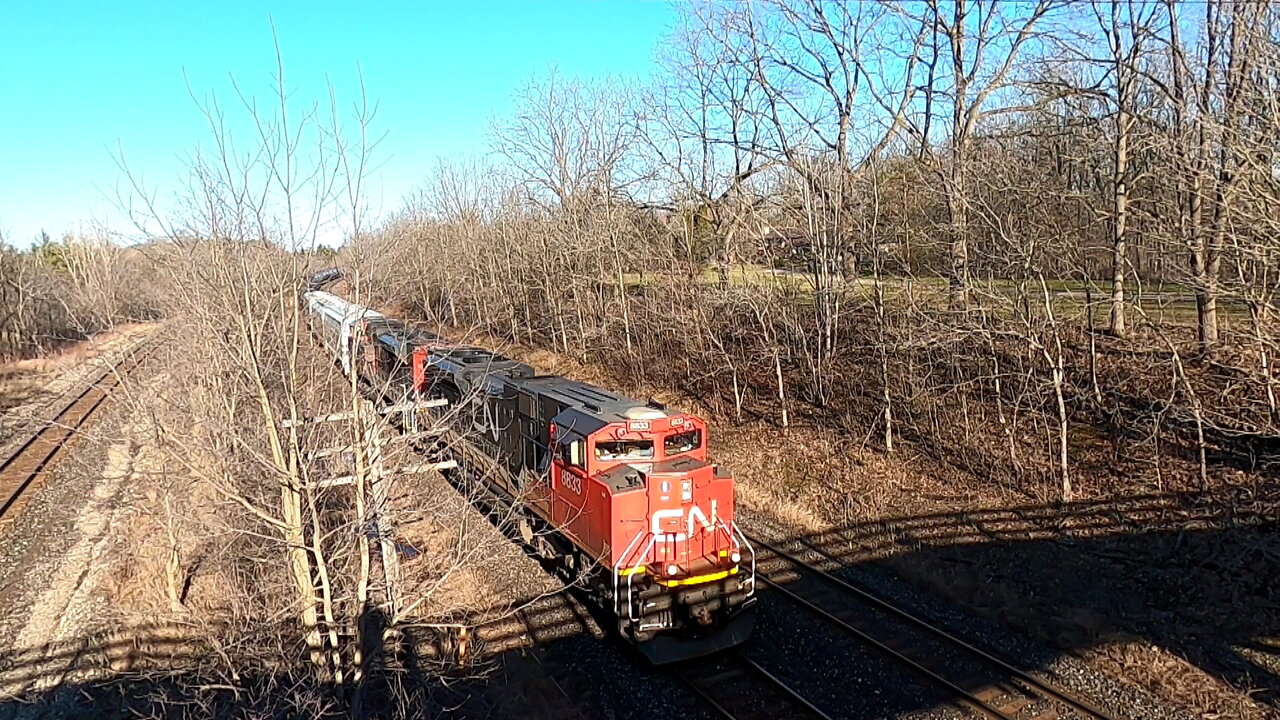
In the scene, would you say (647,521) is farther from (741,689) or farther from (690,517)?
(741,689)

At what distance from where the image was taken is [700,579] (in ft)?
34.3

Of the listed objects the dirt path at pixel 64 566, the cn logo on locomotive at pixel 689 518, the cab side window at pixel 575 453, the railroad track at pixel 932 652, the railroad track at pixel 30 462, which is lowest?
the railroad track at pixel 932 652

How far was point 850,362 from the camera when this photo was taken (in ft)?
71.6

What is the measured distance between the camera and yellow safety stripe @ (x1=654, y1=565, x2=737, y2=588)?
10266mm

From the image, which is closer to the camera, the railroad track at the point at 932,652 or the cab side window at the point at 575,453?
the railroad track at the point at 932,652

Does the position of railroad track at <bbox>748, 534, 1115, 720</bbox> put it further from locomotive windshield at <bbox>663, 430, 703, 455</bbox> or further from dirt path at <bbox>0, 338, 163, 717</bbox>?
dirt path at <bbox>0, 338, 163, 717</bbox>

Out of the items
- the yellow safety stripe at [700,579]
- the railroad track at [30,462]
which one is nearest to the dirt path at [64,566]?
the railroad track at [30,462]

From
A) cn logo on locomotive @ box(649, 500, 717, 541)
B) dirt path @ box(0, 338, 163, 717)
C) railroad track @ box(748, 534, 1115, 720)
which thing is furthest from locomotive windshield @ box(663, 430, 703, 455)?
dirt path @ box(0, 338, 163, 717)

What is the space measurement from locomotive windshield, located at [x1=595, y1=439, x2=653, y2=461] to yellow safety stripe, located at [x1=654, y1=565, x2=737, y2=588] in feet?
5.68

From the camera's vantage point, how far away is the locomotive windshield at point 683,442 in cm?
1107

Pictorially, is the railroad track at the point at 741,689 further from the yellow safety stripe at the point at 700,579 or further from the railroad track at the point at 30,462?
the railroad track at the point at 30,462

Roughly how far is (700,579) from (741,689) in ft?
4.77

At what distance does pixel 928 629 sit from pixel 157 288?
14.0 meters

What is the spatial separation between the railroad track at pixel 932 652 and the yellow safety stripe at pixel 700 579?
2.07 metres
